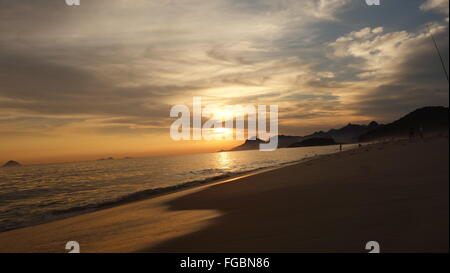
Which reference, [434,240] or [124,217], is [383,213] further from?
[124,217]

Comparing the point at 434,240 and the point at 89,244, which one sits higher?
the point at 434,240

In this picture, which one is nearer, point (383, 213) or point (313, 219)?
point (383, 213)

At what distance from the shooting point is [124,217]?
13.2 metres

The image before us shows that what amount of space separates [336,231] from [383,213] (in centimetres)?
126
